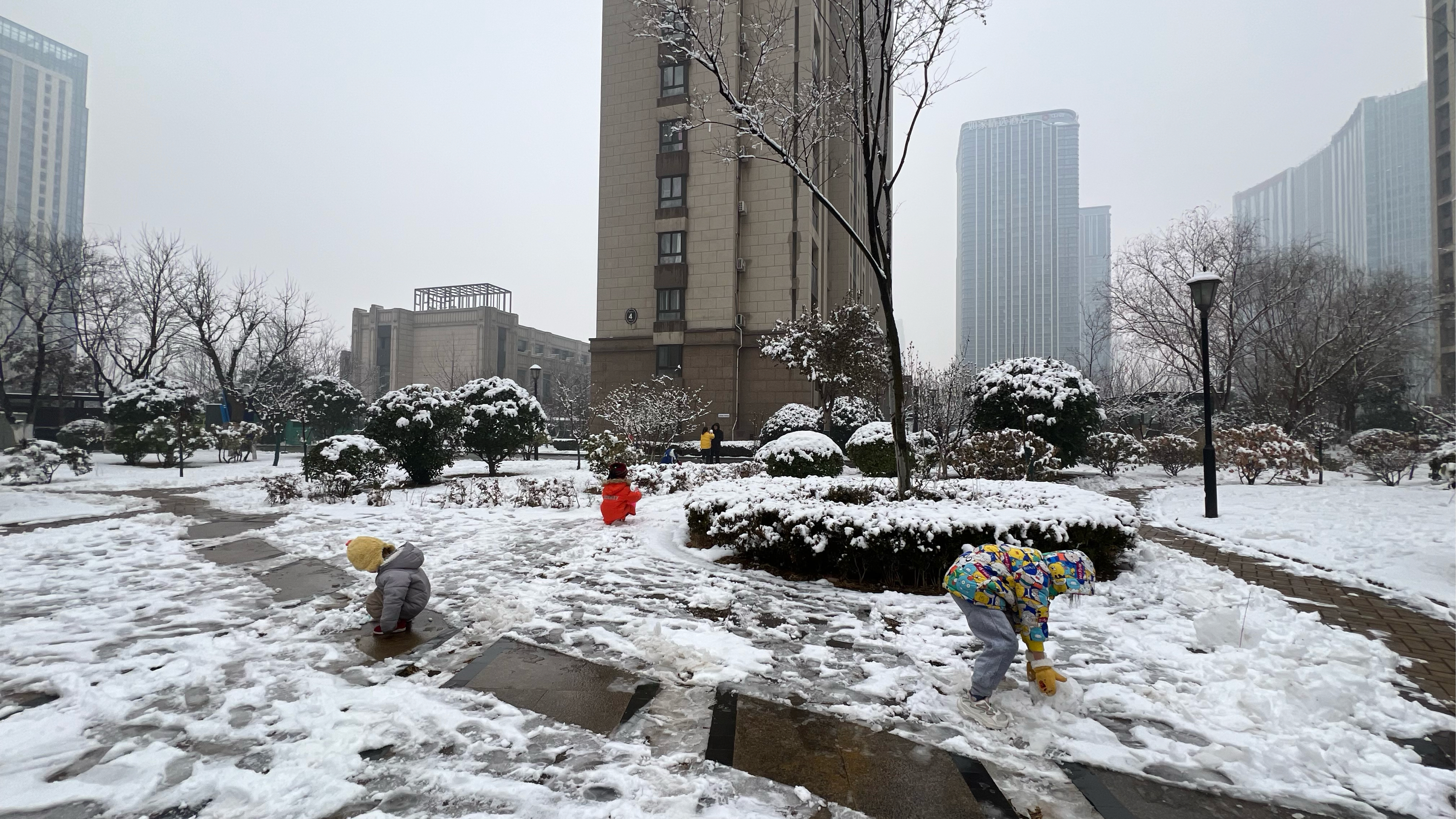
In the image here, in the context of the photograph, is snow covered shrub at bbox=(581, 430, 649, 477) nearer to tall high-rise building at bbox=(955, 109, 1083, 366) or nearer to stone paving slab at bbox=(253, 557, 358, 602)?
stone paving slab at bbox=(253, 557, 358, 602)

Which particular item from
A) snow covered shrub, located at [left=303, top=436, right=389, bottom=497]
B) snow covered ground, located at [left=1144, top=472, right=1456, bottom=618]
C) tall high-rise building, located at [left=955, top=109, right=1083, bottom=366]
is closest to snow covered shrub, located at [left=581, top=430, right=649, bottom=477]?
snow covered shrub, located at [left=303, top=436, right=389, bottom=497]

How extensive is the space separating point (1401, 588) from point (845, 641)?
17.6 feet

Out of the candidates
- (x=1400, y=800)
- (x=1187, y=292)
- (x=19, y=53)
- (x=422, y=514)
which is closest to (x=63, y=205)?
(x=19, y=53)

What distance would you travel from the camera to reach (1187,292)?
65.8ft

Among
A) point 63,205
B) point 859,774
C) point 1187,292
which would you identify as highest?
point 63,205

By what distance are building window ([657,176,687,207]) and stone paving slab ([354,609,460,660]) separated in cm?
2847

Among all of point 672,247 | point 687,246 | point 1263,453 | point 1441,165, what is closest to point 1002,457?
point 1263,453

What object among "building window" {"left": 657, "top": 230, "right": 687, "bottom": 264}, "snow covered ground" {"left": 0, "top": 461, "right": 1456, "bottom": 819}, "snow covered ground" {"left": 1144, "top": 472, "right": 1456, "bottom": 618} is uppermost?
"building window" {"left": 657, "top": 230, "right": 687, "bottom": 264}

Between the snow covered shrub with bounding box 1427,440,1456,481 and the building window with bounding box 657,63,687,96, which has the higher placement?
the building window with bounding box 657,63,687,96

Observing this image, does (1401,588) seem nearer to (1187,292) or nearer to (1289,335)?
(1187,292)

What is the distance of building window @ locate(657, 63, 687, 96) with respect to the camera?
30344 millimetres

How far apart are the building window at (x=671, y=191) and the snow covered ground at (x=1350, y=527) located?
83.2ft

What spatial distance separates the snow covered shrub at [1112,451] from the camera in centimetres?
1538

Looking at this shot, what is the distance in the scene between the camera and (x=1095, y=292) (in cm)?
2300
